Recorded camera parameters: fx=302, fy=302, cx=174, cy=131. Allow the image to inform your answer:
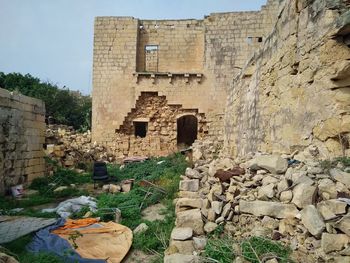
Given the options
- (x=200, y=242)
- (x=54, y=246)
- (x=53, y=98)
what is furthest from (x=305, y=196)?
(x=53, y=98)

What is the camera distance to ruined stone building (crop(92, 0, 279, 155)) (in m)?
15.1

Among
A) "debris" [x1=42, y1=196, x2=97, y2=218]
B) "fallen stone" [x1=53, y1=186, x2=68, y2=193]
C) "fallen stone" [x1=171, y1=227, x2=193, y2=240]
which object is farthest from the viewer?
"fallen stone" [x1=53, y1=186, x2=68, y2=193]

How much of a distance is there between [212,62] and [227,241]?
1307cm

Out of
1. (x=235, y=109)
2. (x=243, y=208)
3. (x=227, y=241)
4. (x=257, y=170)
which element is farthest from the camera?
(x=235, y=109)

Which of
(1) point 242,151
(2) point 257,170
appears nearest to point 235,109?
(1) point 242,151

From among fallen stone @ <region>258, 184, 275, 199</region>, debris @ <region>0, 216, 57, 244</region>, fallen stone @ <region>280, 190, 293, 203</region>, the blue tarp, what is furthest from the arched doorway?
fallen stone @ <region>280, 190, 293, 203</region>

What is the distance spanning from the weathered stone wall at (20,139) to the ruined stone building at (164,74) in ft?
20.0

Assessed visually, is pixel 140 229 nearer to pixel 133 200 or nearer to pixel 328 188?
pixel 133 200

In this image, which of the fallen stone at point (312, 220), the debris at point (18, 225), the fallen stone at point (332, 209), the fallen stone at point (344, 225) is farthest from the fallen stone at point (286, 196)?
the debris at point (18, 225)

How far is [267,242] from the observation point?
2.77m

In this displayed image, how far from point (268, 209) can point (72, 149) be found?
11.1m

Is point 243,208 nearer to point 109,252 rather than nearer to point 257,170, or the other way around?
point 257,170

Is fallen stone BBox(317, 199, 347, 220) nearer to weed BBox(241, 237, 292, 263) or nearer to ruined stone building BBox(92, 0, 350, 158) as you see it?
weed BBox(241, 237, 292, 263)

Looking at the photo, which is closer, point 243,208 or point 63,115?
point 243,208
